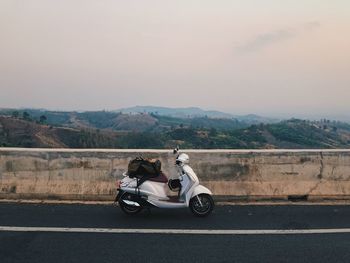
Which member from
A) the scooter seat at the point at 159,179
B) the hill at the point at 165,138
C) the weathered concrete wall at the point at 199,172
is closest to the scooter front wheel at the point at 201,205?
the scooter seat at the point at 159,179

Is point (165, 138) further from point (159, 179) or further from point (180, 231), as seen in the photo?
point (180, 231)

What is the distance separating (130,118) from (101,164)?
168m

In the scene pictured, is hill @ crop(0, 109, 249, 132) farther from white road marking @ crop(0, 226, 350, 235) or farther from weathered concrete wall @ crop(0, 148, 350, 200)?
white road marking @ crop(0, 226, 350, 235)

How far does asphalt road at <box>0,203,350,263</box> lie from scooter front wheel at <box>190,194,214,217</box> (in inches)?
5.0

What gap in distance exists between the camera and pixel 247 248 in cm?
499

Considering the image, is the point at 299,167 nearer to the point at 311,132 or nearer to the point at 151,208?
the point at 151,208

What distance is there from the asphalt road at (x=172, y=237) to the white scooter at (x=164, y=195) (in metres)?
0.17

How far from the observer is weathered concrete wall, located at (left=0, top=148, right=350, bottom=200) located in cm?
766

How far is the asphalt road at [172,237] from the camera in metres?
4.70

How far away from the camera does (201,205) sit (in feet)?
21.3

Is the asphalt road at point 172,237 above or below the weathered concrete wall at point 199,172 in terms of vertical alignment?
below

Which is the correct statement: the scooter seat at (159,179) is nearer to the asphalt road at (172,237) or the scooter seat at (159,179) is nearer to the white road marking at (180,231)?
the asphalt road at (172,237)

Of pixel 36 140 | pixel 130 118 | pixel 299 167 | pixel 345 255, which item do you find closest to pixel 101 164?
pixel 299 167

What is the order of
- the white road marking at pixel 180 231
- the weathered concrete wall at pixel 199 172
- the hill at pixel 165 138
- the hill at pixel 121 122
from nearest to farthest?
the white road marking at pixel 180 231, the weathered concrete wall at pixel 199 172, the hill at pixel 165 138, the hill at pixel 121 122
